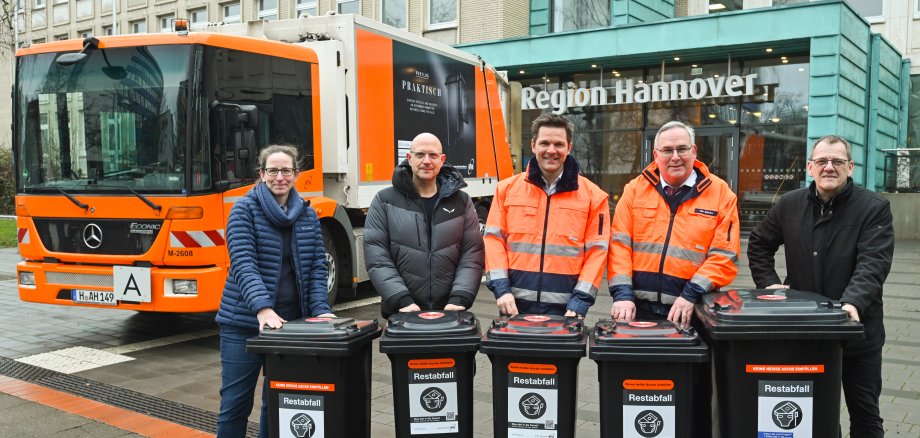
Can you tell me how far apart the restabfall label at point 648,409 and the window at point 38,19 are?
33.9m

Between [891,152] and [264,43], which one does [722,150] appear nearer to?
[891,152]

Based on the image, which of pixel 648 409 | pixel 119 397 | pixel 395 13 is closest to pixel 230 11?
pixel 395 13

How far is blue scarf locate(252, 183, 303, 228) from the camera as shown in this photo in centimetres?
370

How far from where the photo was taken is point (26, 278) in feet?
22.9

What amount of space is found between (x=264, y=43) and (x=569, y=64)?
10.7 m

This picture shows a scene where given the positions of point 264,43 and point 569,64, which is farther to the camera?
point 569,64

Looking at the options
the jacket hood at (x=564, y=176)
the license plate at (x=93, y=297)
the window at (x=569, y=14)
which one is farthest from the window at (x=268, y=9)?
the jacket hood at (x=564, y=176)

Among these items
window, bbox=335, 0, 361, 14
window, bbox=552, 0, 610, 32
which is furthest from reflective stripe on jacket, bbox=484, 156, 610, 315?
window, bbox=335, 0, 361, 14

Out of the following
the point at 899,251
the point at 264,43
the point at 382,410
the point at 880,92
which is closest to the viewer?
the point at 382,410

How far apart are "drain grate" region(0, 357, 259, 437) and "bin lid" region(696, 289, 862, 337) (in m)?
2.80

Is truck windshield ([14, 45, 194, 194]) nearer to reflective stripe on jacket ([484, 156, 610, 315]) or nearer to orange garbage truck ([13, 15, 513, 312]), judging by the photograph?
orange garbage truck ([13, 15, 513, 312])

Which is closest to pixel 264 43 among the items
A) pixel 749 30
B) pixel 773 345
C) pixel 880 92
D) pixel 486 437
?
pixel 486 437

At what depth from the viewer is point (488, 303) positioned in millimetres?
9086

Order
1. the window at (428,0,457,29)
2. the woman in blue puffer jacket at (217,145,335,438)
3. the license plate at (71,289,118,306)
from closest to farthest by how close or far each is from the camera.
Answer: the woman in blue puffer jacket at (217,145,335,438) → the license plate at (71,289,118,306) → the window at (428,0,457,29)
